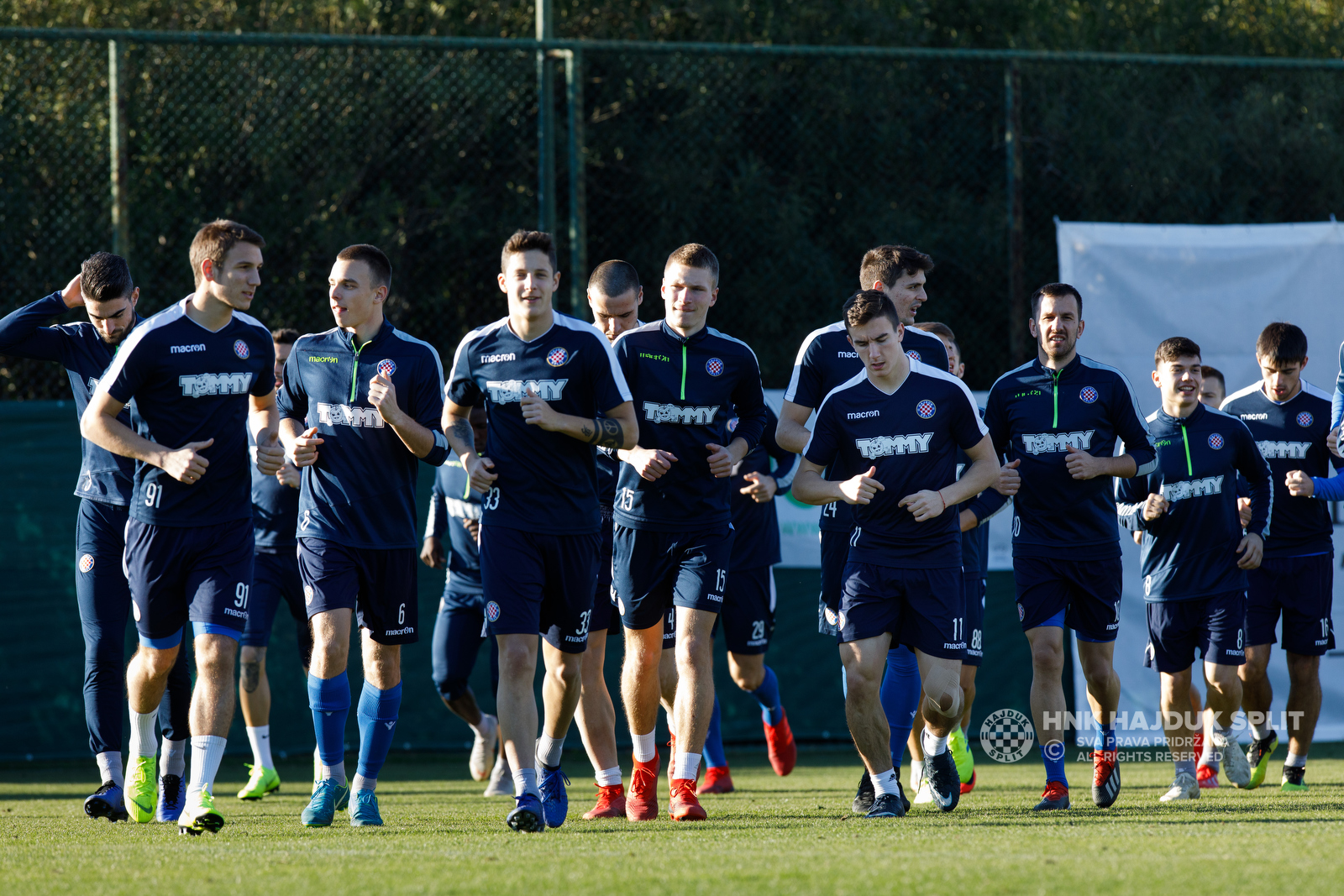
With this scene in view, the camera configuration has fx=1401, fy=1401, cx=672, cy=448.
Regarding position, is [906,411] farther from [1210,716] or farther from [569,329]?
[1210,716]

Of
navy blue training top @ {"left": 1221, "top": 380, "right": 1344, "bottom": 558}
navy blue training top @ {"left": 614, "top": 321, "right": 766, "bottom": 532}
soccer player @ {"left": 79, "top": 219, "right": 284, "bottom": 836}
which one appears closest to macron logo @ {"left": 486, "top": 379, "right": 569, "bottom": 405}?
navy blue training top @ {"left": 614, "top": 321, "right": 766, "bottom": 532}

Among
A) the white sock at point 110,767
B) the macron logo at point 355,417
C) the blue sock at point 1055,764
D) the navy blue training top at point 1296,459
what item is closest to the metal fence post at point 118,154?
the macron logo at point 355,417

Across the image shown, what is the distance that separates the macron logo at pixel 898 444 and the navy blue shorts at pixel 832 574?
0.83 m

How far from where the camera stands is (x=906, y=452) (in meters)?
5.93

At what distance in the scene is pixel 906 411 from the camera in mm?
5934

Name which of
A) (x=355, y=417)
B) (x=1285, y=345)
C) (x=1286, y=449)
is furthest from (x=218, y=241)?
(x=1286, y=449)

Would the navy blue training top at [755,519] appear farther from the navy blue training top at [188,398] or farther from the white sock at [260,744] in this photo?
the navy blue training top at [188,398]

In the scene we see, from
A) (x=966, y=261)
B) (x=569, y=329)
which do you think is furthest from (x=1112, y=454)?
(x=966, y=261)

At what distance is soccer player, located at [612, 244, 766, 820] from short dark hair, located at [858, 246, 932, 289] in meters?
0.89

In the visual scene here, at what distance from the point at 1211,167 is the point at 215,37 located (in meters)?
8.14

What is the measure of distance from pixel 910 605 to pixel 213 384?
303 centimetres

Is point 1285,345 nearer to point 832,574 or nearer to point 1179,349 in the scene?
point 1179,349

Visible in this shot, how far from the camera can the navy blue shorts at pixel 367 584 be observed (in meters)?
5.89

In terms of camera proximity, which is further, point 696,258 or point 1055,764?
point 1055,764
